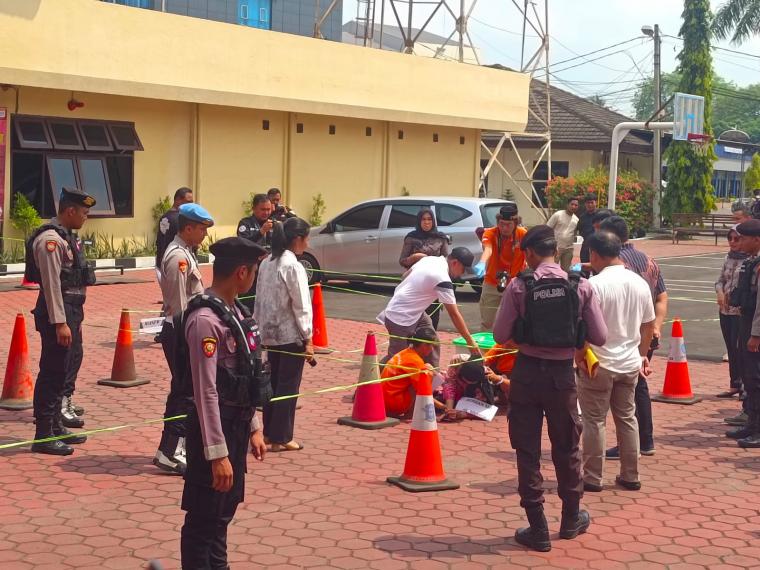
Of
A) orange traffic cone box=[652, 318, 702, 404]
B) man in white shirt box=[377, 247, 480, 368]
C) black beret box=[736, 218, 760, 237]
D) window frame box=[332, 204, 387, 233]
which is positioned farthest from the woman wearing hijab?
window frame box=[332, 204, 387, 233]

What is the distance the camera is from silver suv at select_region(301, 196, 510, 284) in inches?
741

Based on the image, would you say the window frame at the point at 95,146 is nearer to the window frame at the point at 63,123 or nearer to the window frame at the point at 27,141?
the window frame at the point at 63,123

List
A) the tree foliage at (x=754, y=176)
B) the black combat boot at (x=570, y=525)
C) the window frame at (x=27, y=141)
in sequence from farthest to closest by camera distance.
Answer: the tree foliage at (x=754, y=176) < the window frame at (x=27, y=141) < the black combat boot at (x=570, y=525)

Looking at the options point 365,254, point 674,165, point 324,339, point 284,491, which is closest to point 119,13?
point 365,254

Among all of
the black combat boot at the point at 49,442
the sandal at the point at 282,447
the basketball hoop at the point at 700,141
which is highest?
the basketball hoop at the point at 700,141

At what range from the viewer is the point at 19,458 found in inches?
313

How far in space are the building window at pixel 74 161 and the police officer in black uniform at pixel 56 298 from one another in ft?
46.3

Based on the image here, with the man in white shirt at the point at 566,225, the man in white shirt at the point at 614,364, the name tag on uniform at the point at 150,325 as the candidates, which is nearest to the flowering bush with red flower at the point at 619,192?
the man in white shirt at the point at 566,225

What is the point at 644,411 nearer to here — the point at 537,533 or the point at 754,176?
the point at 537,533

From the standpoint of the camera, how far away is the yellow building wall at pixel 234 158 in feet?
83.4

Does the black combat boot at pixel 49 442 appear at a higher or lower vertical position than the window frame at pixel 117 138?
lower

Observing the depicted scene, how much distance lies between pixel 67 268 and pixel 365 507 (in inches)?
111

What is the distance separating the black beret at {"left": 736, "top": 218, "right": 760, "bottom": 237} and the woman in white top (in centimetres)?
362

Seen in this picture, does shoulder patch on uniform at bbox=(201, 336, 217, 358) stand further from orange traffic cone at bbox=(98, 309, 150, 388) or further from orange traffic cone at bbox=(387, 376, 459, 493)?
orange traffic cone at bbox=(98, 309, 150, 388)
